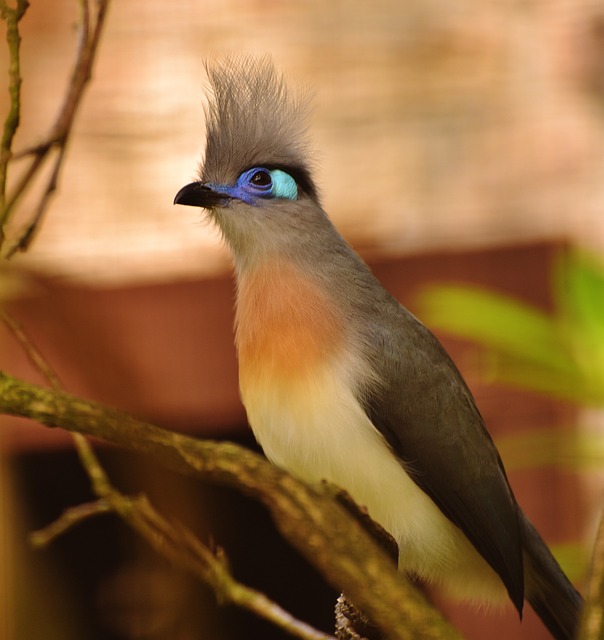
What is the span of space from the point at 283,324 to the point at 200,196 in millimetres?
409

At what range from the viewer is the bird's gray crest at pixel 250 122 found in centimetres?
249

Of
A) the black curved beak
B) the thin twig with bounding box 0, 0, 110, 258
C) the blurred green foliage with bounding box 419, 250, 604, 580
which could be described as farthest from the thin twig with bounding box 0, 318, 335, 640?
the black curved beak

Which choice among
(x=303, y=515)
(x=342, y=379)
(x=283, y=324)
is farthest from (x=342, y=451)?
(x=303, y=515)

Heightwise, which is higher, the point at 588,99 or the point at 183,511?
the point at 588,99

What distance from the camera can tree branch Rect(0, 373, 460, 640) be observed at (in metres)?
0.92

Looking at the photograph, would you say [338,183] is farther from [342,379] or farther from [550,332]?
[550,332]

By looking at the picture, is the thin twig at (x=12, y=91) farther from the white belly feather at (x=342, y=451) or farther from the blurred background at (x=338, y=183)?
the blurred background at (x=338, y=183)

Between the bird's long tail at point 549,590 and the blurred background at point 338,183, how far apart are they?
3.61ft

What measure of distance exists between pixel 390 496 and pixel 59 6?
2.66 meters

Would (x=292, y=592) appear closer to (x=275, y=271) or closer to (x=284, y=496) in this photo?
(x=275, y=271)

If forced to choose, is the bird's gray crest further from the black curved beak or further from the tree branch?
the tree branch

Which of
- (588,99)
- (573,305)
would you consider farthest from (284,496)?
(588,99)

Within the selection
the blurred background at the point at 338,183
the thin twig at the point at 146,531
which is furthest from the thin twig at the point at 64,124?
the blurred background at the point at 338,183

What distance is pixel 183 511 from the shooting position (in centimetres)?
354
